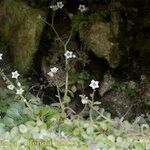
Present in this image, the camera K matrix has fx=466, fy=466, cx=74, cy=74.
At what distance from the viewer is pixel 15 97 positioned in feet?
11.5

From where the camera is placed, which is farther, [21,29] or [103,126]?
[21,29]

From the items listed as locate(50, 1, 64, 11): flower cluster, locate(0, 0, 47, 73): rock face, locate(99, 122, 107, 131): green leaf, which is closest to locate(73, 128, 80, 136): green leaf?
locate(99, 122, 107, 131): green leaf

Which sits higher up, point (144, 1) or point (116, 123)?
point (144, 1)

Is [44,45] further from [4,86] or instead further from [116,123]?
[116,123]

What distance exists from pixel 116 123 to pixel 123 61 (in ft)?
2.76

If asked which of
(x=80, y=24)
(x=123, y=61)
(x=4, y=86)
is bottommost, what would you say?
(x=4, y=86)

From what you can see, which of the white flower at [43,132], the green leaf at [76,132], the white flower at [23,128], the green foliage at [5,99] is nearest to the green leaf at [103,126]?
the green leaf at [76,132]

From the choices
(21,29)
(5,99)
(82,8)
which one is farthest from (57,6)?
(5,99)

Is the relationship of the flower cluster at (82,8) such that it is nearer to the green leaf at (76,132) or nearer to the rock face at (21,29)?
the rock face at (21,29)

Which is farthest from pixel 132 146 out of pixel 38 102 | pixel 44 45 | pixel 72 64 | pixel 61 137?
pixel 44 45

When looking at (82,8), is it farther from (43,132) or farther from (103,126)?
(43,132)

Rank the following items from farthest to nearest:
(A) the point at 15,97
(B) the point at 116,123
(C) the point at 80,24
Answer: (C) the point at 80,24
(A) the point at 15,97
(B) the point at 116,123

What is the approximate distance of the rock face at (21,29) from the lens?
12.8 feet

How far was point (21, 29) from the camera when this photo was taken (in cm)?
395
